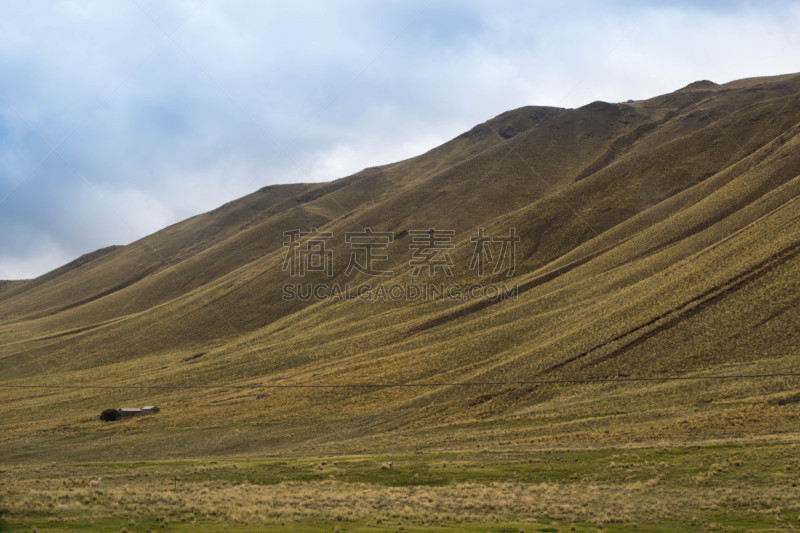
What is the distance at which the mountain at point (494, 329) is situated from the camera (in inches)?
1794

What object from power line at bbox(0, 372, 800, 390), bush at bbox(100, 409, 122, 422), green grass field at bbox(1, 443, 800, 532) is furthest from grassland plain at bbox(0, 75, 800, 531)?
bush at bbox(100, 409, 122, 422)

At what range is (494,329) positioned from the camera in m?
72.2

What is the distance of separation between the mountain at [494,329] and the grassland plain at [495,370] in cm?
38

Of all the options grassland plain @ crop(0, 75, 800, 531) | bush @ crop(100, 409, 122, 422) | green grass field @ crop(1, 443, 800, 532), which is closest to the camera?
green grass field @ crop(1, 443, 800, 532)

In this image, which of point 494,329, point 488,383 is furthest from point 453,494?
point 494,329

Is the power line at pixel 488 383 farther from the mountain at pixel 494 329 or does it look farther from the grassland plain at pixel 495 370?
the grassland plain at pixel 495 370

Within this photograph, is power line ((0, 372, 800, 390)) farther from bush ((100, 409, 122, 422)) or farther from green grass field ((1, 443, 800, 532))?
green grass field ((1, 443, 800, 532))

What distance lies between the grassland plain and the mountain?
0.38m

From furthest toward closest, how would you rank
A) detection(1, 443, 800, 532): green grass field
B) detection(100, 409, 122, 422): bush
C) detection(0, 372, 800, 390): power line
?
1. detection(100, 409, 122, 422): bush
2. detection(0, 372, 800, 390): power line
3. detection(1, 443, 800, 532): green grass field

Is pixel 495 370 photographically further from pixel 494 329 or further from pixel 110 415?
pixel 110 415

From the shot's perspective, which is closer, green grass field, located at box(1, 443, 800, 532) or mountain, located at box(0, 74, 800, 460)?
green grass field, located at box(1, 443, 800, 532)

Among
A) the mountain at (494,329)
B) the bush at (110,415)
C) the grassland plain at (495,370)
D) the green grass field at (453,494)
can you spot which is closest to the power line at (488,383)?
the mountain at (494,329)

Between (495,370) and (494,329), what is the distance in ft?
46.3

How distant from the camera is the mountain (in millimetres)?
45562
